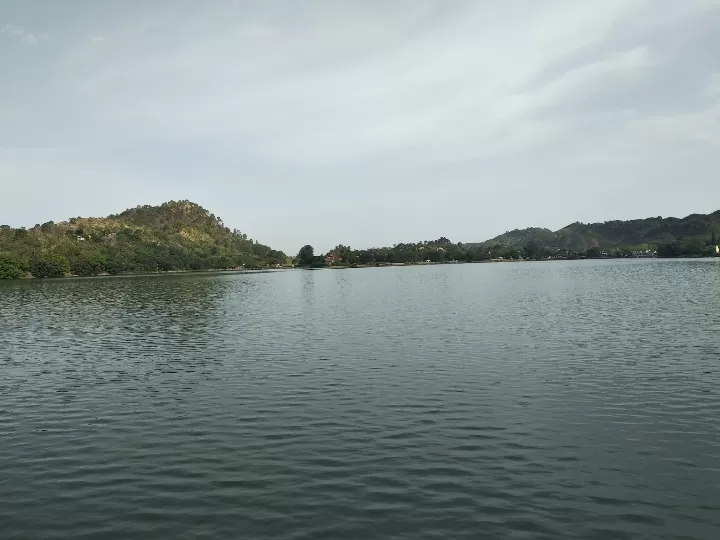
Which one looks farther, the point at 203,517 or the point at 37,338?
the point at 37,338

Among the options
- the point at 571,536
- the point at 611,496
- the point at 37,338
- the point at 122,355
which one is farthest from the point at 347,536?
the point at 37,338

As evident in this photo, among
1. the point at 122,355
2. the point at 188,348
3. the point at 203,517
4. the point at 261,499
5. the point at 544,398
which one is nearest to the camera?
the point at 203,517

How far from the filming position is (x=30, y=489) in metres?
16.1

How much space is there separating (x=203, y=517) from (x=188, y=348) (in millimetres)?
29589

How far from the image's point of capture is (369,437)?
19906mm

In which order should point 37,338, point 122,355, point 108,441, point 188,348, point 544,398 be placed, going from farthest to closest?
point 37,338, point 188,348, point 122,355, point 544,398, point 108,441

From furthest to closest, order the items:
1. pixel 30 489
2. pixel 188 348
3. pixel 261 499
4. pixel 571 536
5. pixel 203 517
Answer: pixel 188 348 → pixel 30 489 → pixel 261 499 → pixel 203 517 → pixel 571 536

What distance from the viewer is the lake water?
13.8 meters

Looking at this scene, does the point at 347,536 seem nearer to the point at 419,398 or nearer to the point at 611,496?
the point at 611,496

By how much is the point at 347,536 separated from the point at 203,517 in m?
4.02

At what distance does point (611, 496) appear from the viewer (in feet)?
48.1

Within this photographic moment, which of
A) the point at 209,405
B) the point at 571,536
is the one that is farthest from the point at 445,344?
the point at 571,536

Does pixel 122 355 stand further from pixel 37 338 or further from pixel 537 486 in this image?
pixel 537 486

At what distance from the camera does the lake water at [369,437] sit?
543 inches
